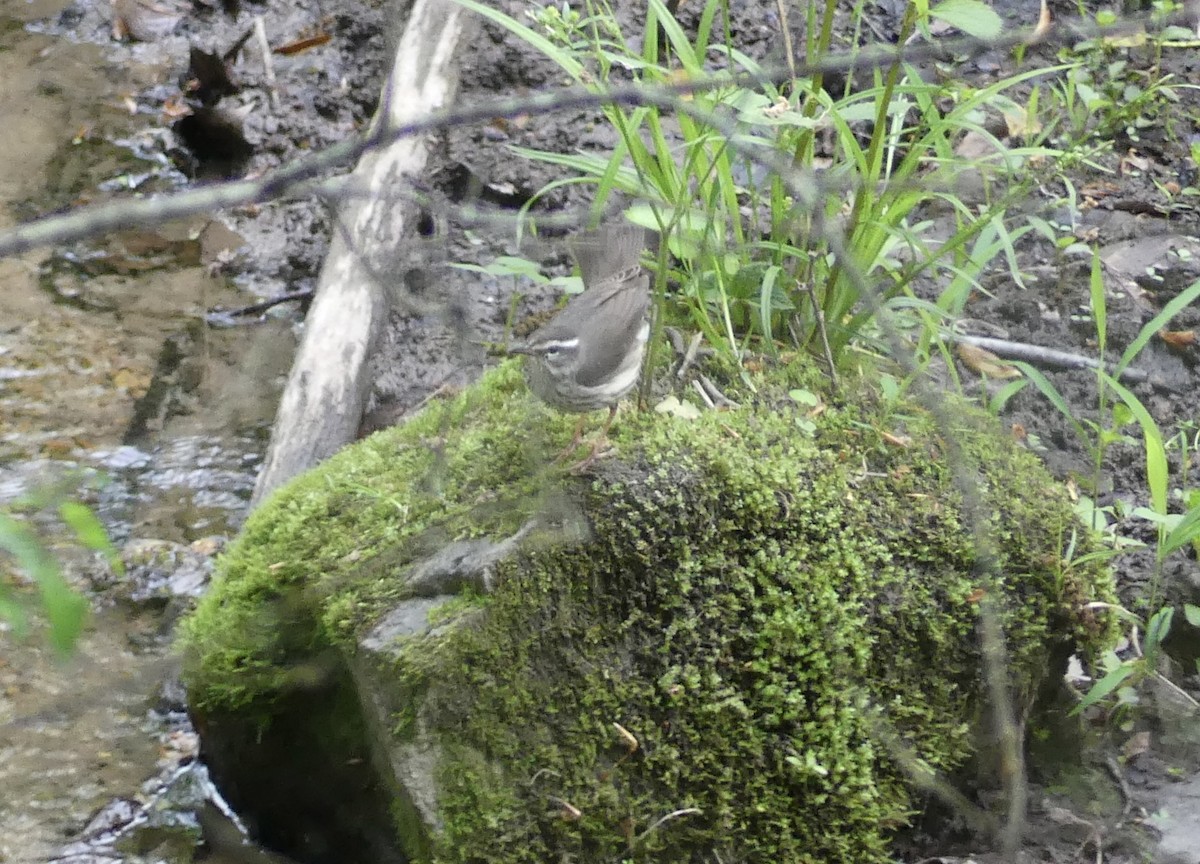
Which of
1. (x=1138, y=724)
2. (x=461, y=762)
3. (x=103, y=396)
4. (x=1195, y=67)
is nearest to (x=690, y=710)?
(x=461, y=762)

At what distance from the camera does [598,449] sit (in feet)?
9.31

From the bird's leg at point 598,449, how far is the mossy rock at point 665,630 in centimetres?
4

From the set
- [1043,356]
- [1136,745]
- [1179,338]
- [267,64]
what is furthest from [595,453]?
[267,64]

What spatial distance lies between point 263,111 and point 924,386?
6.25 meters

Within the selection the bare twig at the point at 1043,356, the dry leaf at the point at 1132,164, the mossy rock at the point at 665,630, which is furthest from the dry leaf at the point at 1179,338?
the mossy rock at the point at 665,630

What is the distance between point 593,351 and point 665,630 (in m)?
0.76

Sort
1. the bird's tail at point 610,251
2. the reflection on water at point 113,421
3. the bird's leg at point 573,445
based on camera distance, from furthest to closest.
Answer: the reflection on water at point 113,421
the bird's tail at point 610,251
the bird's leg at point 573,445

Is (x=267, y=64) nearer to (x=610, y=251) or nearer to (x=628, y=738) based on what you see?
(x=610, y=251)

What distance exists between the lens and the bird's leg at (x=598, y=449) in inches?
110

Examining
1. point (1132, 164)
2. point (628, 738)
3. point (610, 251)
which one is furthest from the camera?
point (1132, 164)

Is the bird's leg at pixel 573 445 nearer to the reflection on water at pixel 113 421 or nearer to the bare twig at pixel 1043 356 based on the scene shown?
the reflection on water at pixel 113 421

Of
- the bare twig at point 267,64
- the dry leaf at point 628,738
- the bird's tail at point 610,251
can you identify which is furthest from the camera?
the bare twig at point 267,64

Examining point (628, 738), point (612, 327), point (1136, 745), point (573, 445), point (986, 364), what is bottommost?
point (1136, 745)

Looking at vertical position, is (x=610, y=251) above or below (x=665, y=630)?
above
